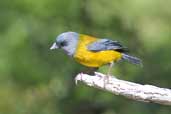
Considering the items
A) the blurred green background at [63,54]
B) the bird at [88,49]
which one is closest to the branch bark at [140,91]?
the bird at [88,49]

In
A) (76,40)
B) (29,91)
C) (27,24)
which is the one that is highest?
(76,40)

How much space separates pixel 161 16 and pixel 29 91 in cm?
128

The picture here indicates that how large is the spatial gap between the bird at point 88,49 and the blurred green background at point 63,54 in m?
1.18

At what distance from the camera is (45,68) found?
19.7ft

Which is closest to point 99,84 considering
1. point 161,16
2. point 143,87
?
point 143,87

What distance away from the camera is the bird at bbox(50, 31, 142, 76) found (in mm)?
4262

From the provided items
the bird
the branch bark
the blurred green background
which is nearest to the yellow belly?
the bird

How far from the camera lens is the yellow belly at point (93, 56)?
4.28 metres

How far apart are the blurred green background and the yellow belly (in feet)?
3.98

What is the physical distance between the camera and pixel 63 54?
6.04 meters

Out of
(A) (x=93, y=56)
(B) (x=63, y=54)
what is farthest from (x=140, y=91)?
(B) (x=63, y=54)

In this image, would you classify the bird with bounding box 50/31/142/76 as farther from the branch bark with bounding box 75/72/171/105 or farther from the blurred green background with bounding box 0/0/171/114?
the blurred green background with bounding box 0/0/171/114

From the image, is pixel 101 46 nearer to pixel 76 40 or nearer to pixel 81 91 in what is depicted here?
pixel 76 40

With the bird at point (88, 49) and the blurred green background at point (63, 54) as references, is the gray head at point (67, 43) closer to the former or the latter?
the bird at point (88, 49)
